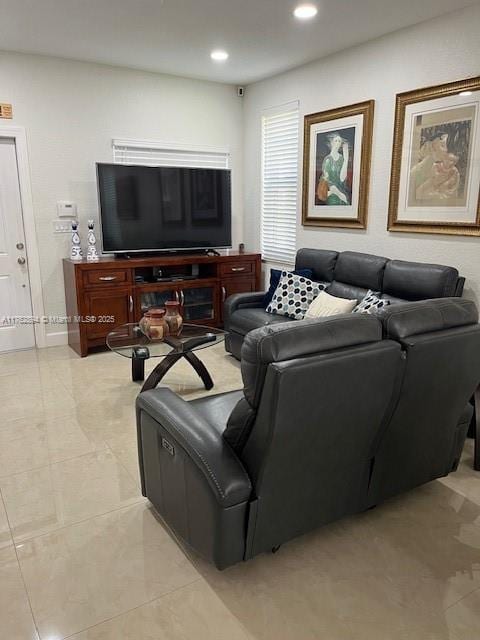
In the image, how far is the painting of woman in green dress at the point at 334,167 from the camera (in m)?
4.15

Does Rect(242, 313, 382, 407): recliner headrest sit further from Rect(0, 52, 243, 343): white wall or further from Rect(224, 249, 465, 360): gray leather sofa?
Rect(0, 52, 243, 343): white wall

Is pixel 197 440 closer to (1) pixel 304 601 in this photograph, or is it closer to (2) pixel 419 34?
(1) pixel 304 601

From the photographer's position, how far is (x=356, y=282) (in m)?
3.84

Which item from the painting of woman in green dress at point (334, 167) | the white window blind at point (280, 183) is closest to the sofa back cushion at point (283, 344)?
the painting of woman in green dress at point (334, 167)

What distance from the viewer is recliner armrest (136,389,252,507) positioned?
163 cm

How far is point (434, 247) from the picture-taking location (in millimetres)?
3520

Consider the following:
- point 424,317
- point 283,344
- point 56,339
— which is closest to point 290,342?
point 283,344

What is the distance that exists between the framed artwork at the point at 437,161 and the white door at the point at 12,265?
332cm

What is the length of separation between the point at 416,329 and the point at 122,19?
301 centimetres

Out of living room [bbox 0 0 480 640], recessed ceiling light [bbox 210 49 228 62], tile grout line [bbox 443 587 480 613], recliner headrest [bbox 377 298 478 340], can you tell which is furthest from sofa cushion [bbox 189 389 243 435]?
recessed ceiling light [bbox 210 49 228 62]

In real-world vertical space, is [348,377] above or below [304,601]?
above

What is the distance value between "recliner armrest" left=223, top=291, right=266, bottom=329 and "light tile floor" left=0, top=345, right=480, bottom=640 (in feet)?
5.91

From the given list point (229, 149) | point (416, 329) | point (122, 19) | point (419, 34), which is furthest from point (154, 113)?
point (416, 329)

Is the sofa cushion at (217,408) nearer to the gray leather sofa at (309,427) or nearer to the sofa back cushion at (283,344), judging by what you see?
the gray leather sofa at (309,427)
